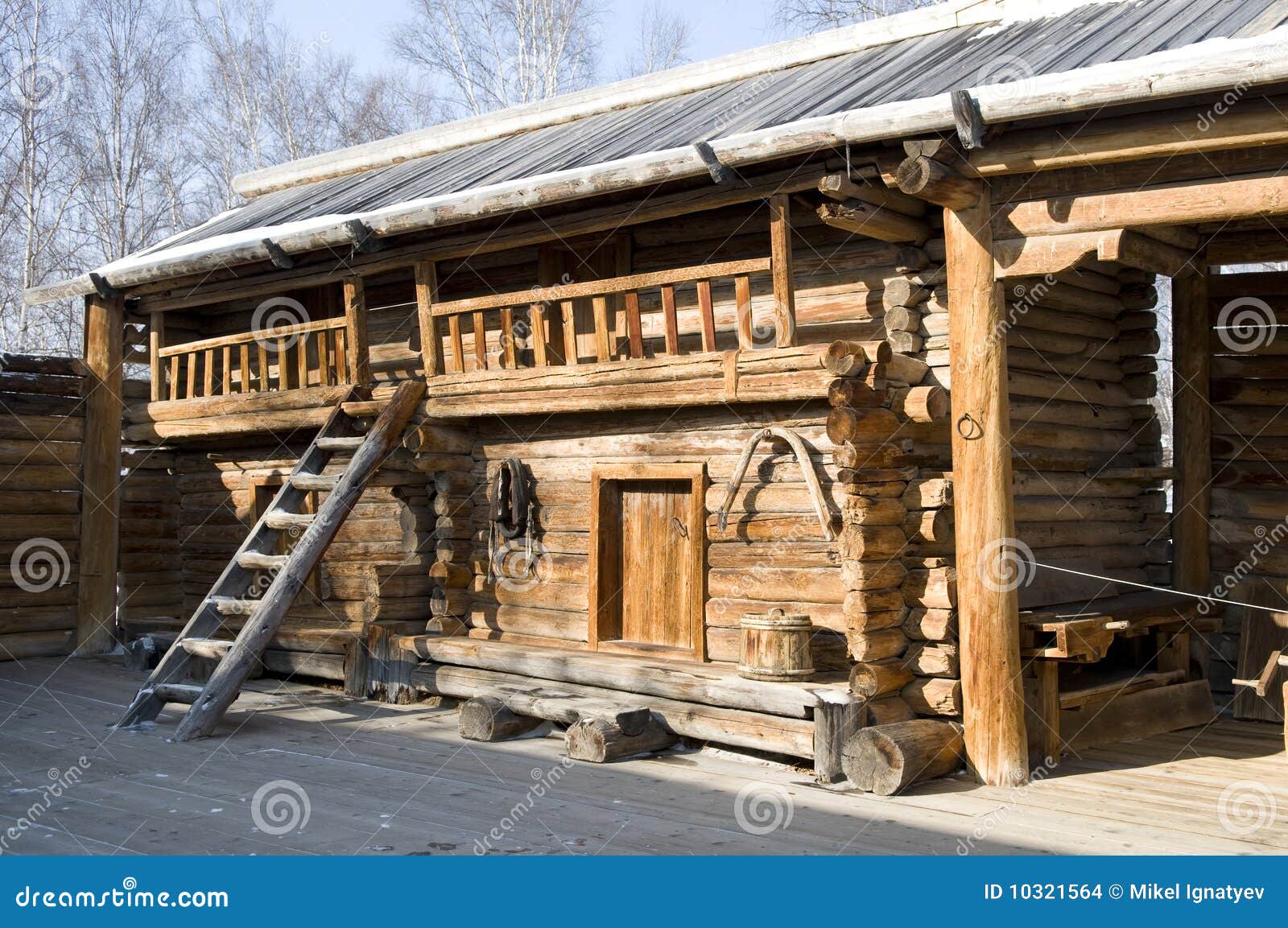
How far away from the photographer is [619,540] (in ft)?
34.3

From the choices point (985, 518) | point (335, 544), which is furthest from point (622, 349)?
point (335, 544)

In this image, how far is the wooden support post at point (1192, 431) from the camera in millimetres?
10750

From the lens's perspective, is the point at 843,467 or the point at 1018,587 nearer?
the point at 843,467

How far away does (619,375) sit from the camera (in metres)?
9.78

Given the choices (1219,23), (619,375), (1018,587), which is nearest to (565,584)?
(619,375)

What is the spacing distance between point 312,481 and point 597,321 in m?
3.03

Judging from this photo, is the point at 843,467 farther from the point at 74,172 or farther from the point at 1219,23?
the point at 74,172

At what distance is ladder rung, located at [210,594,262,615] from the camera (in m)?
10.2

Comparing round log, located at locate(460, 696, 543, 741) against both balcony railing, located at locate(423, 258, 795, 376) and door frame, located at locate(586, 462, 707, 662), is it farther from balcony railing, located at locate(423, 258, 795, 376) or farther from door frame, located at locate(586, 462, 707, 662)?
balcony railing, located at locate(423, 258, 795, 376)

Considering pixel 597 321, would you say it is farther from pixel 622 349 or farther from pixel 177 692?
pixel 177 692

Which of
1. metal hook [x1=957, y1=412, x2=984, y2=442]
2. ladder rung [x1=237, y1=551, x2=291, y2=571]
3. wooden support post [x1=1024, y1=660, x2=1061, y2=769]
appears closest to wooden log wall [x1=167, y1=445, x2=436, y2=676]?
ladder rung [x1=237, y1=551, x2=291, y2=571]

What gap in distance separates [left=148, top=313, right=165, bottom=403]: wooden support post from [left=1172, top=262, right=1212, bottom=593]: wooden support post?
9958 mm

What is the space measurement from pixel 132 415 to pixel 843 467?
8956 millimetres

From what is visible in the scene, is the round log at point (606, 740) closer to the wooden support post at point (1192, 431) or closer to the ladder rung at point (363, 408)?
the ladder rung at point (363, 408)
